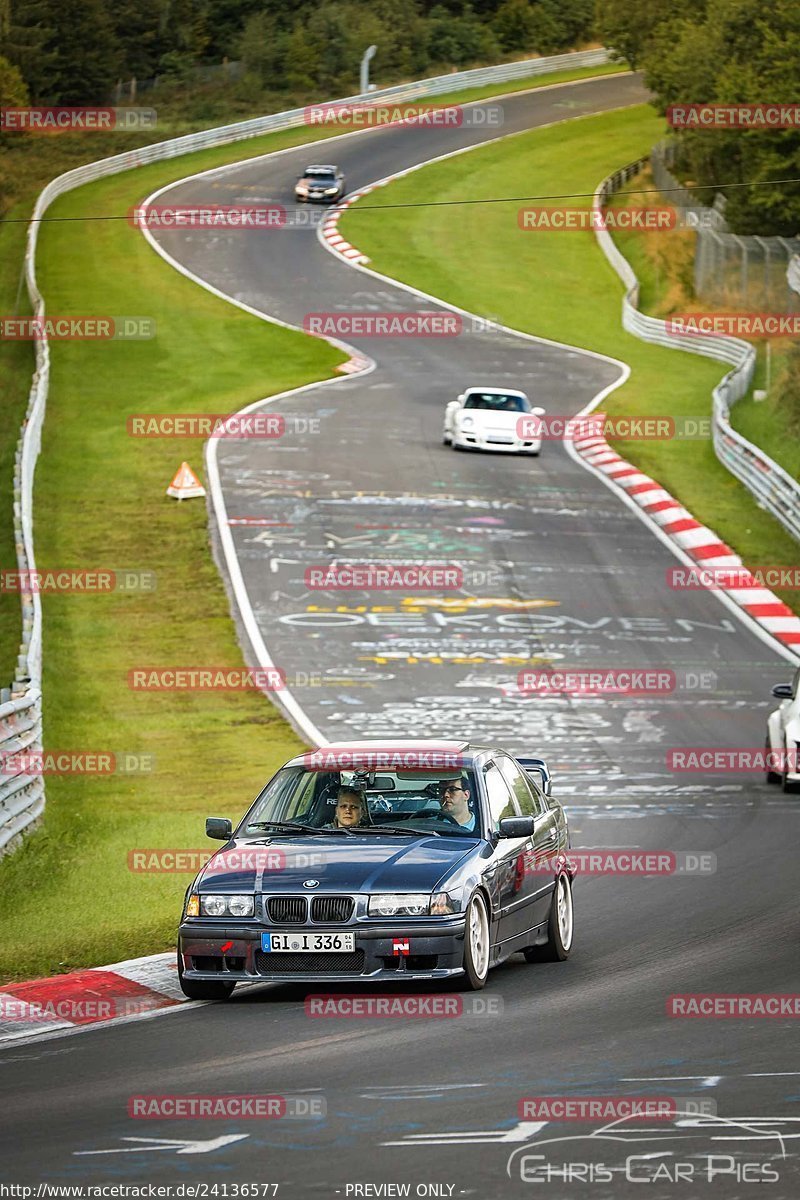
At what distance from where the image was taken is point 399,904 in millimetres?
10195

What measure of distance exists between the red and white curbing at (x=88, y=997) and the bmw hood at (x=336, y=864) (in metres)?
0.73

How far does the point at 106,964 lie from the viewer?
1169 cm

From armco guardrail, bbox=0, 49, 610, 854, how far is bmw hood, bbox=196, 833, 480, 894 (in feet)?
15.7

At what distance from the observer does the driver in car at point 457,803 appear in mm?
11203

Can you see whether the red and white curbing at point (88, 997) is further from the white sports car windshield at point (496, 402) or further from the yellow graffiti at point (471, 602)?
the white sports car windshield at point (496, 402)

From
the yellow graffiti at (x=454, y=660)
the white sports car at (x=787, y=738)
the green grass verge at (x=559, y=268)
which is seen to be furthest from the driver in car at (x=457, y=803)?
the green grass verge at (x=559, y=268)

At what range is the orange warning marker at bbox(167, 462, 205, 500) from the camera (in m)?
34.5

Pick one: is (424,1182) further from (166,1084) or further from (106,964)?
(106,964)

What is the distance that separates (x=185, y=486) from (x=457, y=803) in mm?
23781

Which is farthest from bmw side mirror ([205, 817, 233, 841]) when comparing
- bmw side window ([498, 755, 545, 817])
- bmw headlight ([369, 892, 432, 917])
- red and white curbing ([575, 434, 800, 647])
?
red and white curbing ([575, 434, 800, 647])

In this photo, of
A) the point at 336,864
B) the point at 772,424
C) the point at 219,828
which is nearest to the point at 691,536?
the point at 772,424

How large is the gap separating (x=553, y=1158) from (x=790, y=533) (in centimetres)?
2768

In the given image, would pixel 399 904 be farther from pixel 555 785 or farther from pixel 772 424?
pixel 772 424

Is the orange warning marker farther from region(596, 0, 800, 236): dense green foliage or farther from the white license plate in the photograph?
the white license plate
